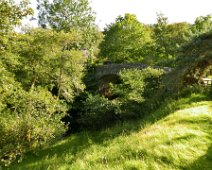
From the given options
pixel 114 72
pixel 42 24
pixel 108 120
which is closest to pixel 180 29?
pixel 114 72

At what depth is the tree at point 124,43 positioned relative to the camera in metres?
39.4

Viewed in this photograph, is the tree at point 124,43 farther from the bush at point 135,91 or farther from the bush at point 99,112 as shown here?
the bush at point 99,112

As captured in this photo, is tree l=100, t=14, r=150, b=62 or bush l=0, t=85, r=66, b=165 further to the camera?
tree l=100, t=14, r=150, b=62

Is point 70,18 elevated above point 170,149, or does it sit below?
above

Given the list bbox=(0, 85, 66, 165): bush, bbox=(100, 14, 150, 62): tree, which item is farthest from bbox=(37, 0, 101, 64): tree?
bbox=(0, 85, 66, 165): bush

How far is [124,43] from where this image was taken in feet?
129

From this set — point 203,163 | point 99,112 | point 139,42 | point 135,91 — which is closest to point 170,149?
point 203,163

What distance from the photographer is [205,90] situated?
1973 cm

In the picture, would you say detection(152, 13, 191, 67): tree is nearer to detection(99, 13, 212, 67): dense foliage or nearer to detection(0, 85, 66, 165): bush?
detection(99, 13, 212, 67): dense foliage

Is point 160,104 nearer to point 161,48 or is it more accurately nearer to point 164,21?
point 161,48

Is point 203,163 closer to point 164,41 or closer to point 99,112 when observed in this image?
point 99,112

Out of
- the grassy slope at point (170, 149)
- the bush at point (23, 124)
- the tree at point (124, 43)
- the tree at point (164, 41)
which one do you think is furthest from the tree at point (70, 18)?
the grassy slope at point (170, 149)

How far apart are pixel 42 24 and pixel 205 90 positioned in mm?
28074

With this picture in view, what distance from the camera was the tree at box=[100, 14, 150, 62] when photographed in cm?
3944
